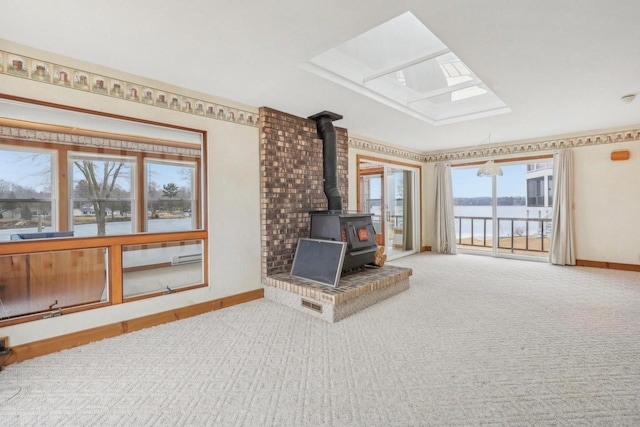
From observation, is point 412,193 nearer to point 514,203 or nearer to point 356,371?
point 514,203

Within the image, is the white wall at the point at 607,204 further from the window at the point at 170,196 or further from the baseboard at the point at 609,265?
the window at the point at 170,196

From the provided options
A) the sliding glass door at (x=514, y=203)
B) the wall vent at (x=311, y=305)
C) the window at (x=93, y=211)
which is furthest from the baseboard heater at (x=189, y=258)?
the sliding glass door at (x=514, y=203)

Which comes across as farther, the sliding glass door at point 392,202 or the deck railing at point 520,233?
the deck railing at point 520,233

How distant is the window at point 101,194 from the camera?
246 centimetres

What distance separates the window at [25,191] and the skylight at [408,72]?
7.39 feet

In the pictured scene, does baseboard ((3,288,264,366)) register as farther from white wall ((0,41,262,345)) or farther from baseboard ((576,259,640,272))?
baseboard ((576,259,640,272))

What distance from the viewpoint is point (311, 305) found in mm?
2969

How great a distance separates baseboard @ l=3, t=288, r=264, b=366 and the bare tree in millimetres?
802

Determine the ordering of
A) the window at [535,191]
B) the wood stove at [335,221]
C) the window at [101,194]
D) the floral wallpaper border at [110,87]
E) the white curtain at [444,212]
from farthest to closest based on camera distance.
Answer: the white curtain at [444,212]
the window at [535,191]
the wood stove at [335,221]
the window at [101,194]
the floral wallpaper border at [110,87]

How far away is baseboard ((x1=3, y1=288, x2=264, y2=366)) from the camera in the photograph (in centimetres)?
213

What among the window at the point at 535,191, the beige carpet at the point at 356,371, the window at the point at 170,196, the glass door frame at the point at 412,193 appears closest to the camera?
the beige carpet at the point at 356,371

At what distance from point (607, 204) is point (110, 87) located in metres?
6.75

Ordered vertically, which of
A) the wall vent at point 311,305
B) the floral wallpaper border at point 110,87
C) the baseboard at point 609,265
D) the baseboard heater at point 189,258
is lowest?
the wall vent at point 311,305

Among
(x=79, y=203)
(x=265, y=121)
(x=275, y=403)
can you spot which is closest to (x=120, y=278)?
(x=79, y=203)
